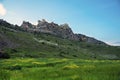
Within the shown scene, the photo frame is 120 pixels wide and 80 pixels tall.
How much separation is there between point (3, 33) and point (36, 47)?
87.2 feet

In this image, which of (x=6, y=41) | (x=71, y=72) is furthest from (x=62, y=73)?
(x=6, y=41)

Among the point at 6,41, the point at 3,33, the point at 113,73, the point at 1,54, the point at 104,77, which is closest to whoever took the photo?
the point at 104,77

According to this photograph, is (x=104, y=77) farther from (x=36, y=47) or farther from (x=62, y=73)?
(x=36, y=47)

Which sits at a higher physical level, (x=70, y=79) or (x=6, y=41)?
(x=6, y=41)

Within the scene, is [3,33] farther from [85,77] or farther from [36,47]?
[85,77]

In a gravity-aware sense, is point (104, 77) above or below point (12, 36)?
below

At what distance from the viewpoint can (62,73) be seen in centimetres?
3000

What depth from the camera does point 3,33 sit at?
182 m

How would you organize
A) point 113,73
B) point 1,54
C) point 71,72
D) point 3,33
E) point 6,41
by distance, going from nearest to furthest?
point 113,73 → point 71,72 → point 1,54 → point 6,41 → point 3,33

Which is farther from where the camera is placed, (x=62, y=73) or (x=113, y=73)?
(x=62, y=73)

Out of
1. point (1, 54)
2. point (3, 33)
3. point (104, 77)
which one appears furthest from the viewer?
point (3, 33)

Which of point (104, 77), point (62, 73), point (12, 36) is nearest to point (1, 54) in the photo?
point (62, 73)

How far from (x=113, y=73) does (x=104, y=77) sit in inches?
93.0

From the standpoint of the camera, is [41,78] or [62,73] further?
[62,73]
